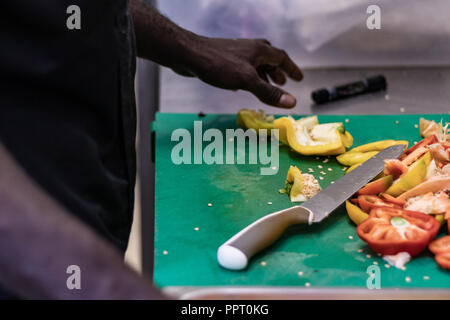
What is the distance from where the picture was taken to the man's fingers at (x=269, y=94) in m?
1.30

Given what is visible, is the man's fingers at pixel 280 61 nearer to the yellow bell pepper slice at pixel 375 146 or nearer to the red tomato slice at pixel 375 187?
the yellow bell pepper slice at pixel 375 146

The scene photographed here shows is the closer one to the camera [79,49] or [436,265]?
[79,49]

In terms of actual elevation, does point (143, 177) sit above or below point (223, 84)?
below

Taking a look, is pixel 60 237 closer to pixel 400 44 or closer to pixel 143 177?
pixel 143 177

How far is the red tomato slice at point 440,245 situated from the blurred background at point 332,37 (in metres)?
0.75

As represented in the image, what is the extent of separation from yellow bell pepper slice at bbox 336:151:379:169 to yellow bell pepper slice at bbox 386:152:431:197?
137mm

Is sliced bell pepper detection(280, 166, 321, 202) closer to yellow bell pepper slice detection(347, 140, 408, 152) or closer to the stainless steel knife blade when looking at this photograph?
the stainless steel knife blade

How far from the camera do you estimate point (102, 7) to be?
0.79 meters

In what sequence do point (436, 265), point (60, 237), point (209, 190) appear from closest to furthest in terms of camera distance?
1. point (60, 237)
2. point (436, 265)
3. point (209, 190)

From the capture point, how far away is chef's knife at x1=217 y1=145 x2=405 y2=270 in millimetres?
822

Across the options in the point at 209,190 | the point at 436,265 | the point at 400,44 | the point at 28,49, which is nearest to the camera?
the point at 28,49

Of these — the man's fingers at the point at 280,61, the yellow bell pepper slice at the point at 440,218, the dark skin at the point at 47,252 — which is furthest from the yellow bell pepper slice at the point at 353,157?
the dark skin at the point at 47,252

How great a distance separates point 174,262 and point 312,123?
0.52 meters
